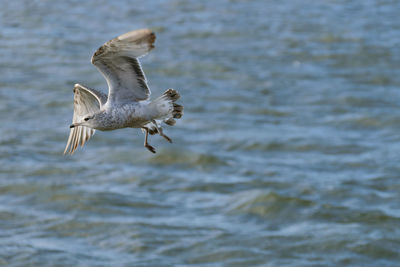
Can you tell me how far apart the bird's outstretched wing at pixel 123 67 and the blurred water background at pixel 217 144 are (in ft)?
28.9

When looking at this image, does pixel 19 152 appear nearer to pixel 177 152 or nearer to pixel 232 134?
pixel 177 152

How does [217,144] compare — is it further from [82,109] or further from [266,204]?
[82,109]

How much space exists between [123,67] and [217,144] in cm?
1369

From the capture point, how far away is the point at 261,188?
1817 centimetres

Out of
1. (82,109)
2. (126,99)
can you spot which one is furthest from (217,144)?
(126,99)

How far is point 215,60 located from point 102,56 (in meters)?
17.9

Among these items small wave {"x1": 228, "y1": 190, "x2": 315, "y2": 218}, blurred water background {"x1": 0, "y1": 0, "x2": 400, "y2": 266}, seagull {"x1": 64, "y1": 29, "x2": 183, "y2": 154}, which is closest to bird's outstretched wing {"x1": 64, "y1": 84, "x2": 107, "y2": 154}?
seagull {"x1": 64, "y1": 29, "x2": 183, "y2": 154}

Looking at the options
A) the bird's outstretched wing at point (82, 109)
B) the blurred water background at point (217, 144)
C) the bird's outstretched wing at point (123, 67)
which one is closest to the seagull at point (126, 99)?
the bird's outstretched wing at point (123, 67)

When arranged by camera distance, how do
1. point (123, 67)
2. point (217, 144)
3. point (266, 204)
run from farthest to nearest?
point (217, 144) < point (266, 204) < point (123, 67)

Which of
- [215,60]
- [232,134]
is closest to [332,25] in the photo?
[215,60]

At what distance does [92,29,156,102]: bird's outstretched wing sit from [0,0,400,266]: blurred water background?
881 cm

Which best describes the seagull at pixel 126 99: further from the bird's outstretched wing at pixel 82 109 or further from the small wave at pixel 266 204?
the small wave at pixel 266 204

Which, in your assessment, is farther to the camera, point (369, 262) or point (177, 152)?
point (177, 152)

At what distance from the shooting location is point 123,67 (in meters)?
6.79
